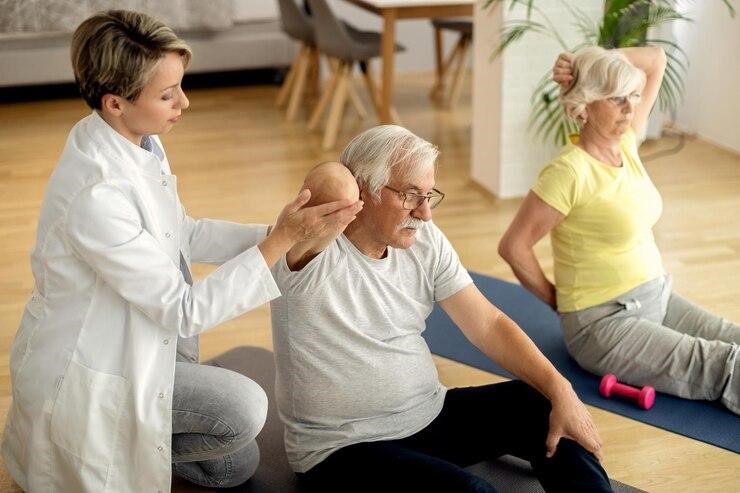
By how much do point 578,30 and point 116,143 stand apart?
2787 mm

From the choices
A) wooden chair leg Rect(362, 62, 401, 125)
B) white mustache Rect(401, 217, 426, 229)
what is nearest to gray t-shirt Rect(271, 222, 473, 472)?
white mustache Rect(401, 217, 426, 229)

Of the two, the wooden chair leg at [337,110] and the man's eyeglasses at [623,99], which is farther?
the wooden chair leg at [337,110]

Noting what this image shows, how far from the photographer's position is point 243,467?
254cm

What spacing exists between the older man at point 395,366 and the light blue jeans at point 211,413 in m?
0.08

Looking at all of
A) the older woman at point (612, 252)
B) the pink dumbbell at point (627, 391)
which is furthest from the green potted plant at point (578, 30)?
the pink dumbbell at point (627, 391)

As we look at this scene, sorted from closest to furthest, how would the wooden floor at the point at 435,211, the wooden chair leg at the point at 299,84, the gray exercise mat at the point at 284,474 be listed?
the gray exercise mat at the point at 284,474 → the wooden floor at the point at 435,211 → the wooden chair leg at the point at 299,84

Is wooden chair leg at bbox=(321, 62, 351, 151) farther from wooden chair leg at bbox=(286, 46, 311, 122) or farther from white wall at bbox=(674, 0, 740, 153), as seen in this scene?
white wall at bbox=(674, 0, 740, 153)

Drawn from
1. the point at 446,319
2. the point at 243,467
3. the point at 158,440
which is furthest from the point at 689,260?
the point at 158,440

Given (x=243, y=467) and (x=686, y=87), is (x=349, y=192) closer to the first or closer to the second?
(x=243, y=467)

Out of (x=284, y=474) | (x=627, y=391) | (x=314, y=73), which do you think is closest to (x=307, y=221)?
(x=284, y=474)

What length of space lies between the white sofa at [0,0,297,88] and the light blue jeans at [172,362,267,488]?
450 cm

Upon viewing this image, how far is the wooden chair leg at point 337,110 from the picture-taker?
5664 millimetres

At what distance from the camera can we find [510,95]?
15.0 ft

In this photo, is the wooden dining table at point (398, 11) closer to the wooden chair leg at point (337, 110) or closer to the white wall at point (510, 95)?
the wooden chair leg at point (337, 110)
